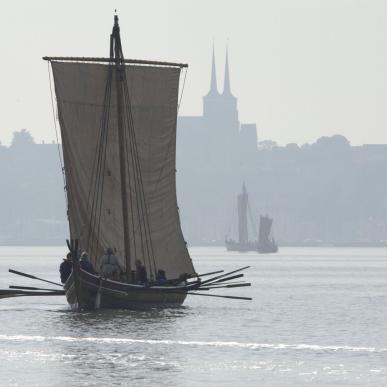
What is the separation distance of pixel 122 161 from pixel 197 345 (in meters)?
14.8

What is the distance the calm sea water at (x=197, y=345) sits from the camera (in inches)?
1565

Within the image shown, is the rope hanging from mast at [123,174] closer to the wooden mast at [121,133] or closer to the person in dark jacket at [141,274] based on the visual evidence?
the wooden mast at [121,133]

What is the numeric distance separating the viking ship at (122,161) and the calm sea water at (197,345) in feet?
7.91

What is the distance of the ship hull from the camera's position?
55.2m

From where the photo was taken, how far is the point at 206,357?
4434cm

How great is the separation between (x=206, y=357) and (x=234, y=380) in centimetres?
503

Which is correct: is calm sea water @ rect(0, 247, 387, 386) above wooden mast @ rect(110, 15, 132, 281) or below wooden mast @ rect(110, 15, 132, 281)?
below

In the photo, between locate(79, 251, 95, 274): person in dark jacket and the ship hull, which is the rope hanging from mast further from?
locate(79, 251, 95, 274): person in dark jacket

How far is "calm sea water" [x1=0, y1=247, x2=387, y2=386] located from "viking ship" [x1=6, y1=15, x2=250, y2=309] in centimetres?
241

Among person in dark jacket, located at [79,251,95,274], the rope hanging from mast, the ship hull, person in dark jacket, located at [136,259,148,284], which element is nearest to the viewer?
person in dark jacket, located at [79,251,95,274]

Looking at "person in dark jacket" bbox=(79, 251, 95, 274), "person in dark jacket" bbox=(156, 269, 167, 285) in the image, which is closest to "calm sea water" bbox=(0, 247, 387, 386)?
"person in dark jacket" bbox=(156, 269, 167, 285)

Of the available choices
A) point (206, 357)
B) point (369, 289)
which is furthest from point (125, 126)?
point (369, 289)

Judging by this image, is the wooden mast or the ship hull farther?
the wooden mast

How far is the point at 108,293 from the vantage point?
184 ft
